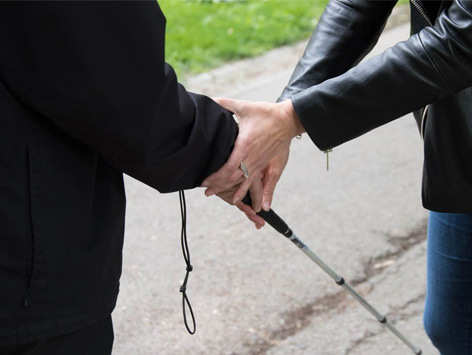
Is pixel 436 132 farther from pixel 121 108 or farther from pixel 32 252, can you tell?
pixel 32 252

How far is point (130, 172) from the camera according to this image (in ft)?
6.02

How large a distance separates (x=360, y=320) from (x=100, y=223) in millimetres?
2148

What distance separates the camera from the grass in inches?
286

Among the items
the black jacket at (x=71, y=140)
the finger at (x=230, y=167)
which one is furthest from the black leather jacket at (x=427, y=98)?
the black jacket at (x=71, y=140)

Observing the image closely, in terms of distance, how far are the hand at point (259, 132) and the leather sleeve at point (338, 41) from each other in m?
0.22

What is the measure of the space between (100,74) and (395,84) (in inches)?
33.8

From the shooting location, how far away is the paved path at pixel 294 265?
3.57m

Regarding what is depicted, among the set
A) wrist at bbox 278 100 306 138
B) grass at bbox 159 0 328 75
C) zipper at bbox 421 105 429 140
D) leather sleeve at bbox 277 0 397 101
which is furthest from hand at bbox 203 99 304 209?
grass at bbox 159 0 328 75

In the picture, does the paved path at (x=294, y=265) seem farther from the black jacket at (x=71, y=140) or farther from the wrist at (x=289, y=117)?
the black jacket at (x=71, y=140)

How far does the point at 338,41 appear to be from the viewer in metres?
2.52

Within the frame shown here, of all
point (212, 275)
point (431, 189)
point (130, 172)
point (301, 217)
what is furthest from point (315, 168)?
point (130, 172)

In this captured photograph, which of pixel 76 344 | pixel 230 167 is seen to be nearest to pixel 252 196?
pixel 230 167

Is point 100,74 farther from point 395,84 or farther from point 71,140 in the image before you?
point 395,84

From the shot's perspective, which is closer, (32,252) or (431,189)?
(32,252)
